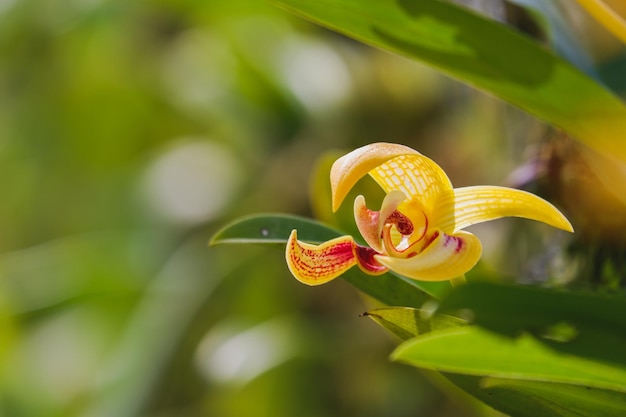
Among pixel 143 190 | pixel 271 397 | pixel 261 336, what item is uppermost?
pixel 143 190

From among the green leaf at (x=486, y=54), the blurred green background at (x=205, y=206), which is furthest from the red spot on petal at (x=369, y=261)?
the blurred green background at (x=205, y=206)

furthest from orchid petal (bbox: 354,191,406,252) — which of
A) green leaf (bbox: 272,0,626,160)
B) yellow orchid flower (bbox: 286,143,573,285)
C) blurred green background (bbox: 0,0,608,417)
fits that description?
blurred green background (bbox: 0,0,608,417)

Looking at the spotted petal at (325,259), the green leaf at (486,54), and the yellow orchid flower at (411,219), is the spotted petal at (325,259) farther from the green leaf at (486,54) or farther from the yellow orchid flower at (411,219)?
the green leaf at (486,54)

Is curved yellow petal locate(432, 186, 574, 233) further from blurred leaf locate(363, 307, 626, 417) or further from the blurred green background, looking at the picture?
the blurred green background

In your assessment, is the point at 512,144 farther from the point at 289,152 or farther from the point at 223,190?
the point at 223,190

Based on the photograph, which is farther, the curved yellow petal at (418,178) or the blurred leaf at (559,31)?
the blurred leaf at (559,31)

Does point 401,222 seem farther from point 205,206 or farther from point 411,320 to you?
point 205,206

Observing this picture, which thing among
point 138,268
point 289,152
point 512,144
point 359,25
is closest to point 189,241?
point 138,268
